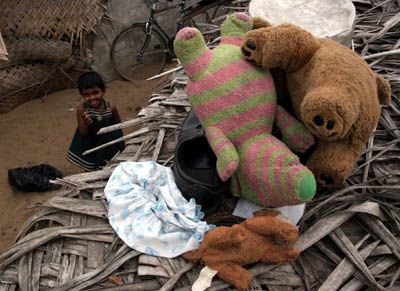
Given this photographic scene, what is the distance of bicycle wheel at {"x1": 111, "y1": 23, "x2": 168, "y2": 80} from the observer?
4.45 m

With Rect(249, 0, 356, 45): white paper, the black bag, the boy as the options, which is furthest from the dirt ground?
Rect(249, 0, 356, 45): white paper

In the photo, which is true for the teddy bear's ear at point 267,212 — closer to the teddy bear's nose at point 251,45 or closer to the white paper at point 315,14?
the teddy bear's nose at point 251,45

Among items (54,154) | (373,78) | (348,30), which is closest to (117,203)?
(373,78)

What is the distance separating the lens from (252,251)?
1.23 meters

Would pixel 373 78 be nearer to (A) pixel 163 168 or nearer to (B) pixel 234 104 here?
(B) pixel 234 104

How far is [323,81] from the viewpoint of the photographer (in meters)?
1.20

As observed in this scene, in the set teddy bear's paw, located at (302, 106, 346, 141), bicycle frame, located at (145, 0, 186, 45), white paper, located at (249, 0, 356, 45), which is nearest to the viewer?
teddy bear's paw, located at (302, 106, 346, 141)

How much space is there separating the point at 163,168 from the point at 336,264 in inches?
22.8

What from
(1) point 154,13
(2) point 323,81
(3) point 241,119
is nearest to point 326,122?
(2) point 323,81

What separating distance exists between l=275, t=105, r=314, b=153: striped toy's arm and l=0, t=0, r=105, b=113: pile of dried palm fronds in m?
3.06

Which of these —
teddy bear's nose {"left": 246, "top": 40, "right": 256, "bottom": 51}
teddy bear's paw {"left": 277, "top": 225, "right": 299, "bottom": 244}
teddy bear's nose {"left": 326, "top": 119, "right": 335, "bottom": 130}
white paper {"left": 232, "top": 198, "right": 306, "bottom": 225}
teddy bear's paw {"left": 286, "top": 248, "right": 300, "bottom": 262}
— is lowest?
teddy bear's paw {"left": 286, "top": 248, "right": 300, "bottom": 262}

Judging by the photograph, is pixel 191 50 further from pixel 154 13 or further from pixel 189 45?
pixel 154 13

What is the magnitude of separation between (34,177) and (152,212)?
2.09 meters

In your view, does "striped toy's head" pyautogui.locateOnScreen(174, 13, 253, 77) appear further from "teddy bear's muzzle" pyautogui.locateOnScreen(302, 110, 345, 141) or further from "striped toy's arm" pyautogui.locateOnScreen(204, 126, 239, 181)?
"teddy bear's muzzle" pyautogui.locateOnScreen(302, 110, 345, 141)
